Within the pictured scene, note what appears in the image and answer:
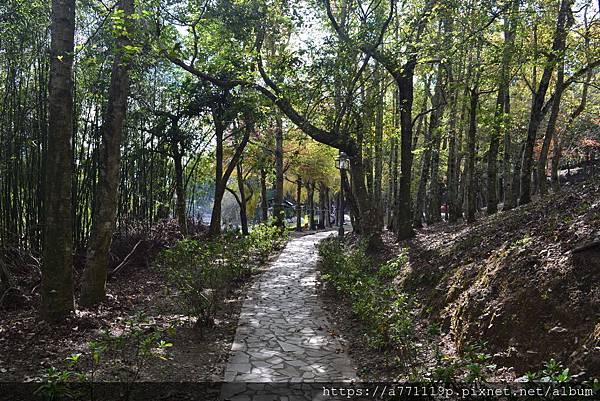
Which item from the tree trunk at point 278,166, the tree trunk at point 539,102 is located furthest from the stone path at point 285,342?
the tree trunk at point 278,166

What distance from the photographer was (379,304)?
4758 mm

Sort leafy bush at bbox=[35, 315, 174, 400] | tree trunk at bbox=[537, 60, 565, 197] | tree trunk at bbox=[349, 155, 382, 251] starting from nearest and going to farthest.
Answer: leafy bush at bbox=[35, 315, 174, 400] < tree trunk at bbox=[537, 60, 565, 197] < tree trunk at bbox=[349, 155, 382, 251]

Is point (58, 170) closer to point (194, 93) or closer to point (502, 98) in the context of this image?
point (194, 93)

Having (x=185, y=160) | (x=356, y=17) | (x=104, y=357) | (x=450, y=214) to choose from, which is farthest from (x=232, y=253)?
(x=450, y=214)

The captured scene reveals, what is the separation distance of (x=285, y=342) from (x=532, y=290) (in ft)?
8.56

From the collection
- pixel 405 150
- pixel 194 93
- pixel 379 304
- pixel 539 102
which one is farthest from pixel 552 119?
pixel 194 93

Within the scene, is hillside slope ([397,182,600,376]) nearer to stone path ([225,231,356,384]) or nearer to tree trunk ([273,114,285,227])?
stone path ([225,231,356,384])

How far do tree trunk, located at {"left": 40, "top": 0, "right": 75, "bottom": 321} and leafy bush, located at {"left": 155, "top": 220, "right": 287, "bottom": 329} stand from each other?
4.39 feet

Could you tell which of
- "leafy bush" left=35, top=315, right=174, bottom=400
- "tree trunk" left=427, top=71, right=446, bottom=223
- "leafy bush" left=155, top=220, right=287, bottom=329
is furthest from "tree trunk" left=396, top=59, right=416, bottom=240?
"leafy bush" left=35, top=315, right=174, bottom=400

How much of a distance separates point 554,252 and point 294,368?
2.59m

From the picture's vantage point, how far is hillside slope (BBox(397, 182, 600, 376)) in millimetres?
3043

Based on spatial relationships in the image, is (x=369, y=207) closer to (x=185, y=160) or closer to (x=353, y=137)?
(x=353, y=137)

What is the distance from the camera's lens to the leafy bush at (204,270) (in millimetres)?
5102

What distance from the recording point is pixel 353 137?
1000 centimetres
